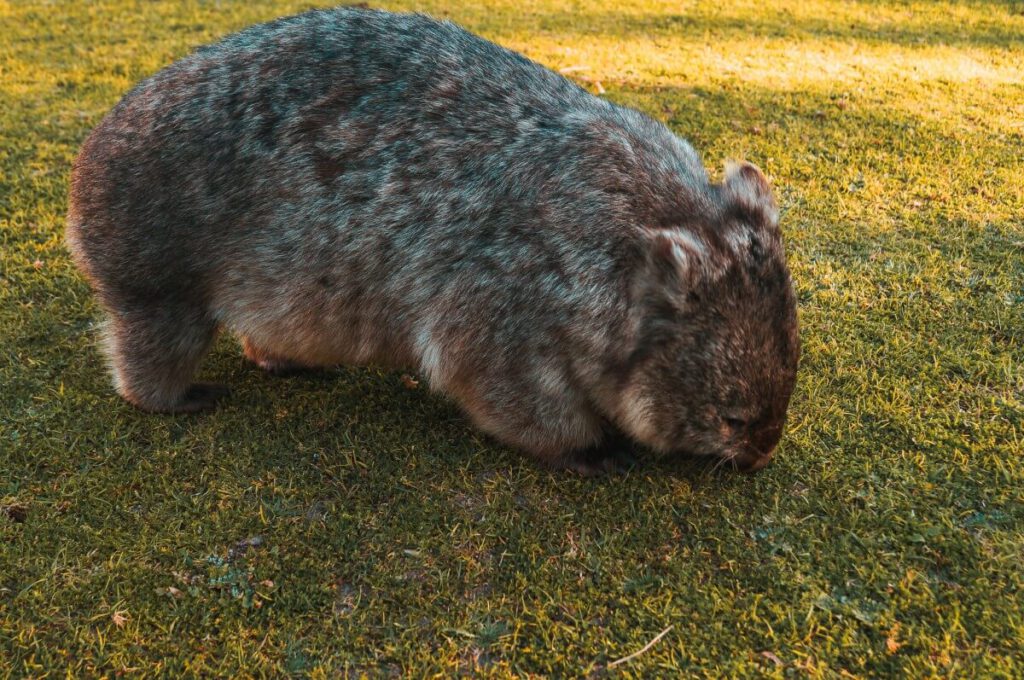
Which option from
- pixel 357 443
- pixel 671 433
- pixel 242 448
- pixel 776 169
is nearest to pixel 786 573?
pixel 671 433

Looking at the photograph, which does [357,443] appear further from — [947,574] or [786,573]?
[947,574]

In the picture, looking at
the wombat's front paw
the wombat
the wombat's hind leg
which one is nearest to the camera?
the wombat

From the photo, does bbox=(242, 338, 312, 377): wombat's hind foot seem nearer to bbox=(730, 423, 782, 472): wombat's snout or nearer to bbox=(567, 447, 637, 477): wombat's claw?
bbox=(567, 447, 637, 477): wombat's claw

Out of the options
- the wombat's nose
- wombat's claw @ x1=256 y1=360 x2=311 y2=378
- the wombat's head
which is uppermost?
the wombat's head

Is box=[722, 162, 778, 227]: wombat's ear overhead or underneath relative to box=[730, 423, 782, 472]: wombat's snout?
overhead

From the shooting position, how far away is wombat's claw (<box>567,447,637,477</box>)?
2854 millimetres

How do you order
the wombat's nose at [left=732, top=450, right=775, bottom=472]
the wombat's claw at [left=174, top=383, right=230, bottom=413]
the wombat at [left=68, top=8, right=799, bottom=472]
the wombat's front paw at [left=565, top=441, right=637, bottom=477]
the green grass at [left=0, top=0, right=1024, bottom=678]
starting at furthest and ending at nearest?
the wombat's claw at [left=174, top=383, right=230, bottom=413], the wombat's front paw at [left=565, top=441, right=637, bottom=477], the wombat's nose at [left=732, top=450, right=775, bottom=472], the wombat at [left=68, top=8, right=799, bottom=472], the green grass at [left=0, top=0, right=1024, bottom=678]

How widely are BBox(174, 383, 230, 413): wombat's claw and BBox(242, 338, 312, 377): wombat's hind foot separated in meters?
0.20

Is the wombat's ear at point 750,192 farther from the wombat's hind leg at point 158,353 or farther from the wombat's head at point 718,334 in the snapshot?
the wombat's hind leg at point 158,353

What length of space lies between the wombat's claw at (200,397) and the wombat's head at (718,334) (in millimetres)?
1609

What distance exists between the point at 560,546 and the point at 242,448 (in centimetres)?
122

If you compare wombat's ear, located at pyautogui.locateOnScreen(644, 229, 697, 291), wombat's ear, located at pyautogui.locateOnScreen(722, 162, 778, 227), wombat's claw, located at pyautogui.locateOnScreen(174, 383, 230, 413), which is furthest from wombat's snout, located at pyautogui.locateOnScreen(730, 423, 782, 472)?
wombat's claw, located at pyautogui.locateOnScreen(174, 383, 230, 413)

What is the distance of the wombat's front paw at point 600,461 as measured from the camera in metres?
2.85

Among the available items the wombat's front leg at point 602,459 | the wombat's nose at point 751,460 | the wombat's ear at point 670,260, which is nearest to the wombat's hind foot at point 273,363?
the wombat's front leg at point 602,459
